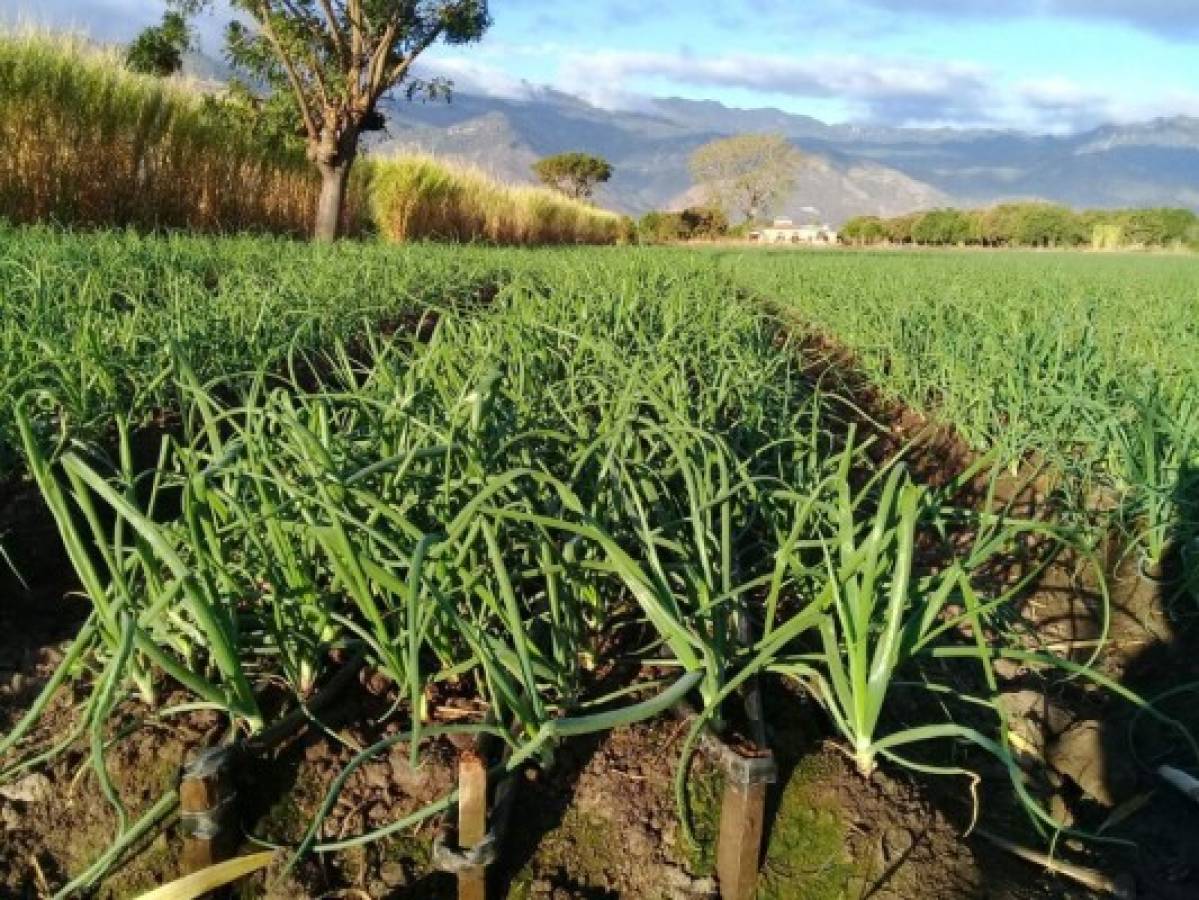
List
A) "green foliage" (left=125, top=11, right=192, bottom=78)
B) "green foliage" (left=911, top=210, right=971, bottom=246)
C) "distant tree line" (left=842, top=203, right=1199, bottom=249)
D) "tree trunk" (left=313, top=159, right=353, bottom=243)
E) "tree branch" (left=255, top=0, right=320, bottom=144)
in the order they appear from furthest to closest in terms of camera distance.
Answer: "green foliage" (left=911, top=210, right=971, bottom=246)
"distant tree line" (left=842, top=203, right=1199, bottom=249)
"green foliage" (left=125, top=11, right=192, bottom=78)
"tree trunk" (left=313, top=159, right=353, bottom=243)
"tree branch" (left=255, top=0, right=320, bottom=144)

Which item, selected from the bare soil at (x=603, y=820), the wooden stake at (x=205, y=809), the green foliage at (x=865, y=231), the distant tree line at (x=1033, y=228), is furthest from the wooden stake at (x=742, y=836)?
the green foliage at (x=865, y=231)

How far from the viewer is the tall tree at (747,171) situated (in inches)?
2301

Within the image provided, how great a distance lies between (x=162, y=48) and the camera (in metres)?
12.6

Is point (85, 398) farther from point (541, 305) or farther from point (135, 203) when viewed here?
point (135, 203)

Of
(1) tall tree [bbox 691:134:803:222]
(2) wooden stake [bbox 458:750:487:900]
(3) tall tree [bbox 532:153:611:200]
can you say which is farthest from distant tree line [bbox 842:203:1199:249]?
(2) wooden stake [bbox 458:750:487:900]

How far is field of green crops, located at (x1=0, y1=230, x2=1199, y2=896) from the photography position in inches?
41.1

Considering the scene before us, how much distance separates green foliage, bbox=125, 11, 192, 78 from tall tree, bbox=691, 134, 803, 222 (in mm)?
47659

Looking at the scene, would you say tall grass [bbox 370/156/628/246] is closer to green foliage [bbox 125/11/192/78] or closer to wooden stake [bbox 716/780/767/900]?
green foliage [bbox 125/11/192/78]

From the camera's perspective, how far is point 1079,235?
39.3 m

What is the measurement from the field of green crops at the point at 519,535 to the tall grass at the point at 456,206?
28.7 feet

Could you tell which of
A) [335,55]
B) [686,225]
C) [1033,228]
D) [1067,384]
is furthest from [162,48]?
[1033,228]

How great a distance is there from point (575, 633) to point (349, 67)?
10622mm

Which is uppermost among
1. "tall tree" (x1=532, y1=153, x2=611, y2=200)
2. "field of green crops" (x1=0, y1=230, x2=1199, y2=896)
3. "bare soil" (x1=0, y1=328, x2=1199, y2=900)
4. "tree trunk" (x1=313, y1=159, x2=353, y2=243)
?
"tall tree" (x1=532, y1=153, x2=611, y2=200)

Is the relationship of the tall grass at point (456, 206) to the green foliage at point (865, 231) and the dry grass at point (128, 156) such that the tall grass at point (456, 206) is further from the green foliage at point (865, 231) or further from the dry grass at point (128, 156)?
the green foliage at point (865, 231)
